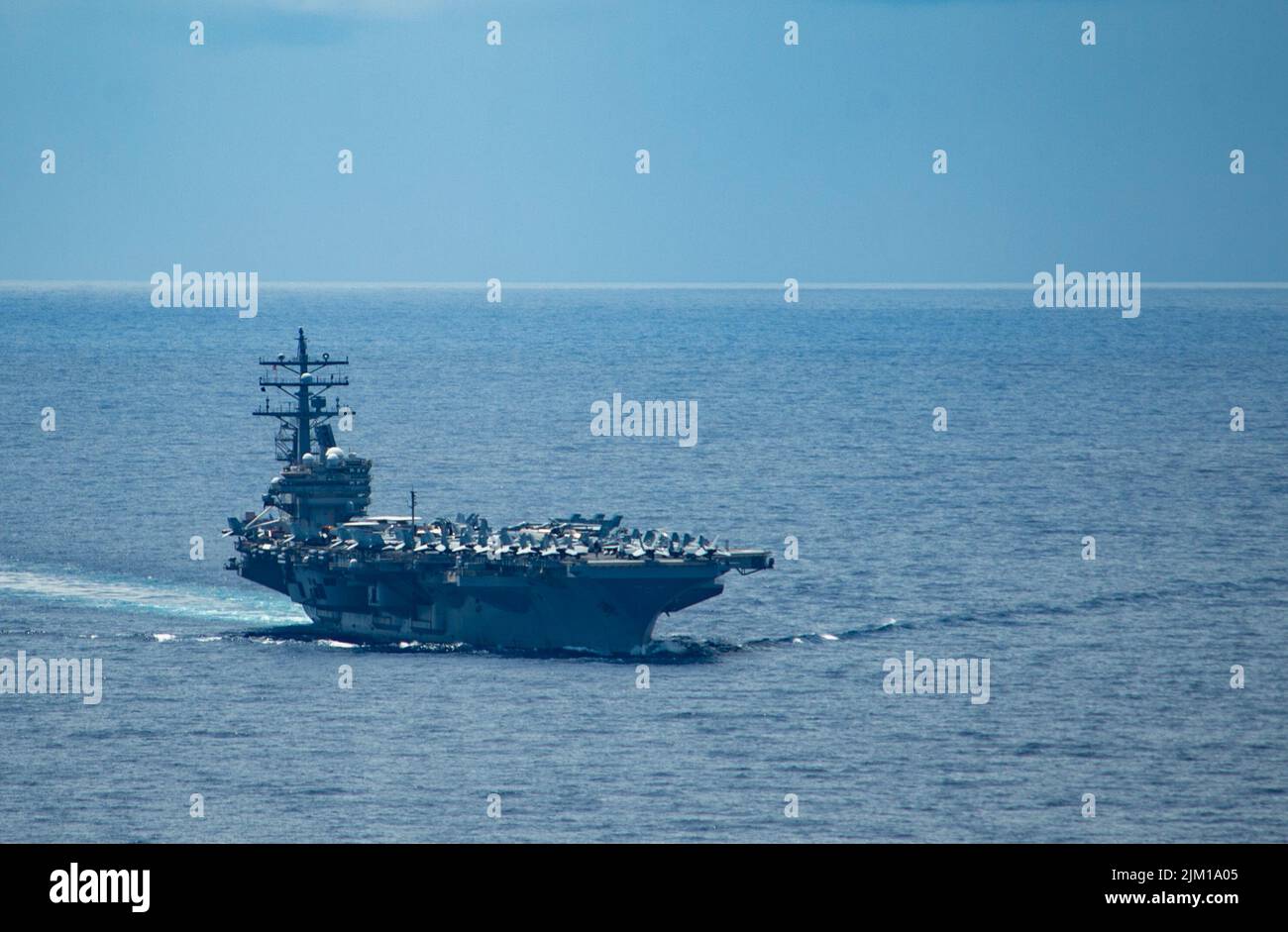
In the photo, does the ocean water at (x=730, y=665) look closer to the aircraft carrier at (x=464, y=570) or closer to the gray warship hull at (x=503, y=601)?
the gray warship hull at (x=503, y=601)

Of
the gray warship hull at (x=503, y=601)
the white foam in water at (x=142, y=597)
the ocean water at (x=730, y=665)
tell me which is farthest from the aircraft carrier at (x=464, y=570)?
the white foam in water at (x=142, y=597)

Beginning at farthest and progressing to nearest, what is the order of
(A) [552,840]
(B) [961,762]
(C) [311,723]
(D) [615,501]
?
1. (D) [615,501]
2. (C) [311,723]
3. (B) [961,762]
4. (A) [552,840]

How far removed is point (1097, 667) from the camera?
62.5 m

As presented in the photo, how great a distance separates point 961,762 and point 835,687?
7993 mm

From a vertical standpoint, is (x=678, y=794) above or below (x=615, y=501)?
below

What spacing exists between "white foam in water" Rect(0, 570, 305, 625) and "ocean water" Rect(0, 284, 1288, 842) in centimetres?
19

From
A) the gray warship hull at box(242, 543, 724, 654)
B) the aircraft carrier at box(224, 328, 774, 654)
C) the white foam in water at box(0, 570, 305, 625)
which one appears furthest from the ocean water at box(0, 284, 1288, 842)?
the aircraft carrier at box(224, 328, 774, 654)

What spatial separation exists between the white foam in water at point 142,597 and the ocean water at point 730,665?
194 millimetres

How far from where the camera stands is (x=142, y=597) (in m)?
75.2

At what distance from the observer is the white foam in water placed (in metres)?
72.5

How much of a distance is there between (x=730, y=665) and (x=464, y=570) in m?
8.11

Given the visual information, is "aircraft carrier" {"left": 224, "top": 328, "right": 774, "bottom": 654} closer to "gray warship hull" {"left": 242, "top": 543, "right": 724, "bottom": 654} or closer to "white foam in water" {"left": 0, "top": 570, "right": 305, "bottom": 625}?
"gray warship hull" {"left": 242, "top": 543, "right": 724, "bottom": 654}
